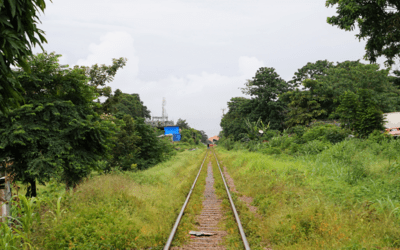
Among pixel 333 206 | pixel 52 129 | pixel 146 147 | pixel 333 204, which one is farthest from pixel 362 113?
pixel 146 147

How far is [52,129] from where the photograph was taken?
22.9 feet

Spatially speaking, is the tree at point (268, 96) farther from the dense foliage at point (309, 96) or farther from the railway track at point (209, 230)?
the railway track at point (209, 230)

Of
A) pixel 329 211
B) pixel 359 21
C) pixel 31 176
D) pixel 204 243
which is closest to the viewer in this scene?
pixel 204 243

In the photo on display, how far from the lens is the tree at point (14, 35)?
2.73m

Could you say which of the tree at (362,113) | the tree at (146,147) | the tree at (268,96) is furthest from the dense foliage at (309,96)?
the tree at (362,113)

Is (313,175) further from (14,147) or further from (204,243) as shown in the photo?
(14,147)

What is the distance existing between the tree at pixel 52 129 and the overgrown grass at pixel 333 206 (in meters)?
5.62

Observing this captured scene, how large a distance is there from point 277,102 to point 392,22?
76.6ft

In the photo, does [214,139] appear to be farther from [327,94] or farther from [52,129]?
[52,129]

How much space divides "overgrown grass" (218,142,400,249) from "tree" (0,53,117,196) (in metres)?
5.62

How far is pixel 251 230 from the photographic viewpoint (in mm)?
6082

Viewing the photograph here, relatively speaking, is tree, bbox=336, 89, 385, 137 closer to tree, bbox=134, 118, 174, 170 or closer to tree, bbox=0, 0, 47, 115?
tree, bbox=134, 118, 174, 170

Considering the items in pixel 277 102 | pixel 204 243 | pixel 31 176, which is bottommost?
pixel 204 243

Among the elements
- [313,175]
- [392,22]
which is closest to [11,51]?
[313,175]
